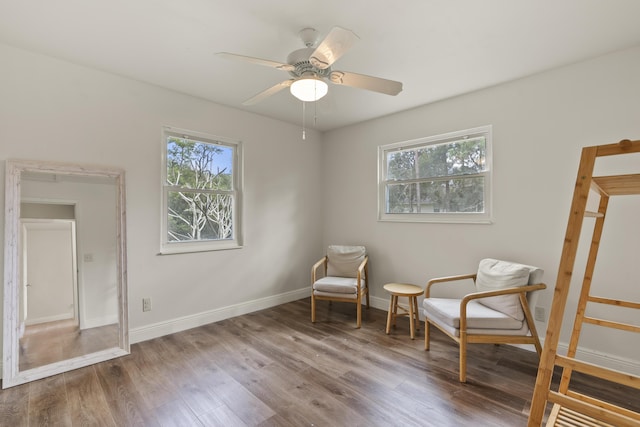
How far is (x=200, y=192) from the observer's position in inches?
134

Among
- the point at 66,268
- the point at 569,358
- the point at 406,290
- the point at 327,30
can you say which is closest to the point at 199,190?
the point at 66,268

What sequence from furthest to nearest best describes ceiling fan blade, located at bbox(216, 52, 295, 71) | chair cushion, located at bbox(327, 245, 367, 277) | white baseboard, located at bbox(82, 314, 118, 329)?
1. chair cushion, located at bbox(327, 245, 367, 277)
2. white baseboard, located at bbox(82, 314, 118, 329)
3. ceiling fan blade, located at bbox(216, 52, 295, 71)

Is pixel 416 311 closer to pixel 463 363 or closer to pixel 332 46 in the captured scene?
pixel 463 363

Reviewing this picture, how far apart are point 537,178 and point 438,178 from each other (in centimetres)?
96

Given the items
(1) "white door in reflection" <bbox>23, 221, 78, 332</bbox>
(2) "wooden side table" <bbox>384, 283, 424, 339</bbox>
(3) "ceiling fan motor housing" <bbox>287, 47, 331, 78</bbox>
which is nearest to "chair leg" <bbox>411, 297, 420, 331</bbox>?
(2) "wooden side table" <bbox>384, 283, 424, 339</bbox>

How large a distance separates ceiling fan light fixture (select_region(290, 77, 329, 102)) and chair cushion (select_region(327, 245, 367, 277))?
2258 mm

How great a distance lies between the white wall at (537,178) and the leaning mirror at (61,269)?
9.58 ft

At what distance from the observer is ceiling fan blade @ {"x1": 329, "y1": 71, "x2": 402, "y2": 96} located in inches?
77.7

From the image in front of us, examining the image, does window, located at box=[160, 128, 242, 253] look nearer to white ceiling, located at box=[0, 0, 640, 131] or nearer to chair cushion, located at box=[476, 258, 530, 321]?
white ceiling, located at box=[0, 0, 640, 131]

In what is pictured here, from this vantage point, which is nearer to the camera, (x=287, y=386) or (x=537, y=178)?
(x=287, y=386)

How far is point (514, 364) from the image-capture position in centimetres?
248

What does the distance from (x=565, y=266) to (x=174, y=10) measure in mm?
2528

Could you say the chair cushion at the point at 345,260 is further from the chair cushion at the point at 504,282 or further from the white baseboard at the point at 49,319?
the white baseboard at the point at 49,319

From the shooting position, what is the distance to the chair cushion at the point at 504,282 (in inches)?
91.4
